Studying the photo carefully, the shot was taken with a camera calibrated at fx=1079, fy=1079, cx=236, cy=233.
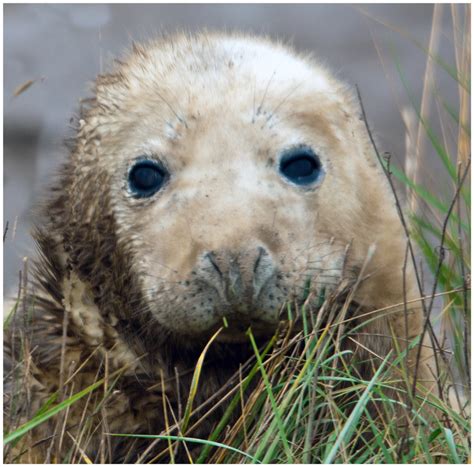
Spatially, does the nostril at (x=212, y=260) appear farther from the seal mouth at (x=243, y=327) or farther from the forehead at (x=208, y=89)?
the forehead at (x=208, y=89)

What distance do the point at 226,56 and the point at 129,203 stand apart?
25.3 inches

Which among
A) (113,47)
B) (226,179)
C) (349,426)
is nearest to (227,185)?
(226,179)

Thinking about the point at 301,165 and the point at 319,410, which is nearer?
the point at 319,410

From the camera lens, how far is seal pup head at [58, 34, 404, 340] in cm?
330

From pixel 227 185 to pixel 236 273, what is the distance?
0.38 metres

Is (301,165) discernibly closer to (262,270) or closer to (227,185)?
(227,185)

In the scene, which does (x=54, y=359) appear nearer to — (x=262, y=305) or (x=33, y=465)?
(x=33, y=465)

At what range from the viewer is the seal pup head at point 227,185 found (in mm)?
3303

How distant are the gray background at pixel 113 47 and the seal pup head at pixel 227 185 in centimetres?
179

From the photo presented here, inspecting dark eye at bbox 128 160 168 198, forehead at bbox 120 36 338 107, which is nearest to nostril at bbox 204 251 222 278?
dark eye at bbox 128 160 168 198

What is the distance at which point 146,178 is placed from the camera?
3.69m

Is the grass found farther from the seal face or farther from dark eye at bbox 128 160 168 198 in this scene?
dark eye at bbox 128 160 168 198

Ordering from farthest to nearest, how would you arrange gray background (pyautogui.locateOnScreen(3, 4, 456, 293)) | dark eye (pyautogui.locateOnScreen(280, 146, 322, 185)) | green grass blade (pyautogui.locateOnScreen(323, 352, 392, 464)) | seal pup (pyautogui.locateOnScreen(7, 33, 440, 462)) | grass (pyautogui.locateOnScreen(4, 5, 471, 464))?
gray background (pyautogui.locateOnScreen(3, 4, 456, 293)), dark eye (pyautogui.locateOnScreen(280, 146, 322, 185)), seal pup (pyautogui.locateOnScreen(7, 33, 440, 462)), grass (pyautogui.locateOnScreen(4, 5, 471, 464)), green grass blade (pyautogui.locateOnScreen(323, 352, 392, 464))

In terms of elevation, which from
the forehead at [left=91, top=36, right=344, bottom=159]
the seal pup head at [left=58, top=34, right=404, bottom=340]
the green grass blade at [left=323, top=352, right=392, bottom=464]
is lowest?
the green grass blade at [left=323, top=352, right=392, bottom=464]
